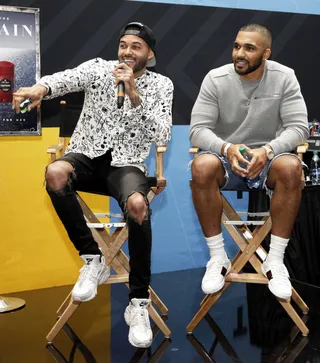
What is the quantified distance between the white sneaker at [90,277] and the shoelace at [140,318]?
20 centimetres

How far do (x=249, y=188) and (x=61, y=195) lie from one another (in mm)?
892

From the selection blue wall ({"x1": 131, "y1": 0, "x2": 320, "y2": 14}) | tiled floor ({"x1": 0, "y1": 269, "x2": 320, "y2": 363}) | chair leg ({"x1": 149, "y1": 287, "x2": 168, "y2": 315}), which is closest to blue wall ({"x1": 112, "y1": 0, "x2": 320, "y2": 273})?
blue wall ({"x1": 131, "y1": 0, "x2": 320, "y2": 14})

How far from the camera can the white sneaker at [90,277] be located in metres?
2.39

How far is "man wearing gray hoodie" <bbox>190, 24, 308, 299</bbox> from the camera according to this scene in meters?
2.45

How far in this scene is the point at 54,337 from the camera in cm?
254

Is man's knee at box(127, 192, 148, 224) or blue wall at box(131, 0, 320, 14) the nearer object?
man's knee at box(127, 192, 148, 224)

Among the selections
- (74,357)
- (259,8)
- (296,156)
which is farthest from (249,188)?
(259,8)

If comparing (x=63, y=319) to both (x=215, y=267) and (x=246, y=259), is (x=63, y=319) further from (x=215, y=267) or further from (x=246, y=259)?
(x=246, y=259)

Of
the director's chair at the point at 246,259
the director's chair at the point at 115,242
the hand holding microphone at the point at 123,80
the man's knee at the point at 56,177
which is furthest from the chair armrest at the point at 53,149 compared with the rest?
the director's chair at the point at 246,259

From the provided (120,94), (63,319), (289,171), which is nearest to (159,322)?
(63,319)

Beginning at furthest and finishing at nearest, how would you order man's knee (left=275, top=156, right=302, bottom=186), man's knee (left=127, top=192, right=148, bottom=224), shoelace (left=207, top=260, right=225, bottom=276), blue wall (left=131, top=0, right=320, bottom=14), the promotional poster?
blue wall (left=131, top=0, right=320, bottom=14) → the promotional poster → shoelace (left=207, top=260, right=225, bottom=276) → man's knee (left=275, top=156, right=302, bottom=186) → man's knee (left=127, top=192, right=148, bottom=224)

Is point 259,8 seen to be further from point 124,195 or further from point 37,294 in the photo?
point 37,294

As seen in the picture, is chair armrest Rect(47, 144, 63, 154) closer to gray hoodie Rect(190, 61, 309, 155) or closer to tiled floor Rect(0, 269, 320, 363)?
gray hoodie Rect(190, 61, 309, 155)

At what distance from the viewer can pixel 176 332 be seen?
105 inches
